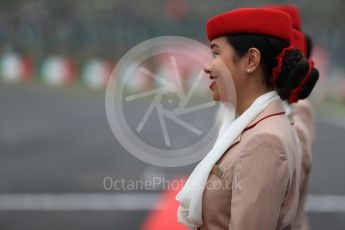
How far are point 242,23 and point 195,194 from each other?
Answer: 585 millimetres

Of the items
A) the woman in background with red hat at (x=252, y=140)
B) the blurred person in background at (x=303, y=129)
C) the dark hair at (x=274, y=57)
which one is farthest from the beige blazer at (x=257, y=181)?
the blurred person in background at (x=303, y=129)

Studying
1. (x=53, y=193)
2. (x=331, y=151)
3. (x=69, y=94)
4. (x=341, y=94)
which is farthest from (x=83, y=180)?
(x=341, y=94)

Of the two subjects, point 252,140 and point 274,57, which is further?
point 274,57

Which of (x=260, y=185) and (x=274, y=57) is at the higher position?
(x=274, y=57)

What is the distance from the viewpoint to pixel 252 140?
2188 mm

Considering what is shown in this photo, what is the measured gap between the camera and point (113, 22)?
75.0 feet

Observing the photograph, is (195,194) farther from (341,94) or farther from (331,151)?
(341,94)

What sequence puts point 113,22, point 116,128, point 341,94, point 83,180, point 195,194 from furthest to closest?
point 113,22 < point 341,94 < point 83,180 < point 116,128 < point 195,194

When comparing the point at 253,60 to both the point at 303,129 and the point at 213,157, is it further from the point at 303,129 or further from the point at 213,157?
the point at 303,129

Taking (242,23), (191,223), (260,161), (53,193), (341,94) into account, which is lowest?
(341,94)

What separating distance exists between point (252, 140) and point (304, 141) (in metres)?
1.21

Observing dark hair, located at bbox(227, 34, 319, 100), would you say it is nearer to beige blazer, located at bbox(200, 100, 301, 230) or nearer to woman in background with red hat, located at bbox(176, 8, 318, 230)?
woman in background with red hat, located at bbox(176, 8, 318, 230)

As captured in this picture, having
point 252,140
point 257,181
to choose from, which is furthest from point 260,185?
point 252,140

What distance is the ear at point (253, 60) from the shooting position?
225 centimetres
